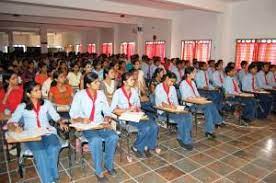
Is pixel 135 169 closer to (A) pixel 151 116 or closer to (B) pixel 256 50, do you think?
(A) pixel 151 116

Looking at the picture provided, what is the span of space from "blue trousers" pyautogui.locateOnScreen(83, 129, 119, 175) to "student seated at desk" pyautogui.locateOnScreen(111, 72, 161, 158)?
0.54m

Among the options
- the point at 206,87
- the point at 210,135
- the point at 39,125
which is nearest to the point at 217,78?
the point at 206,87

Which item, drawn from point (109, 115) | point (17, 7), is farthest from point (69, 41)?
point (109, 115)

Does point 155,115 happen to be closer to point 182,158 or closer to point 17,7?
point 182,158

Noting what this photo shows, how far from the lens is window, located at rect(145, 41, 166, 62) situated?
11.0m

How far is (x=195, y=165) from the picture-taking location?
3504 mm

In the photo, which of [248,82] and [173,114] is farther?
[248,82]

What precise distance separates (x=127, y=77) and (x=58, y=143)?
1473mm

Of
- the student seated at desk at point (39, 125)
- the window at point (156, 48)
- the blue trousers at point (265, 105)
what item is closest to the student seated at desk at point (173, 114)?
the student seated at desk at point (39, 125)

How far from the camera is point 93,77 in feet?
10.3

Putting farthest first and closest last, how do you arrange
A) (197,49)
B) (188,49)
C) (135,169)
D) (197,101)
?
(188,49) < (197,49) < (197,101) < (135,169)

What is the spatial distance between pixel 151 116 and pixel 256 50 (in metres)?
5.53

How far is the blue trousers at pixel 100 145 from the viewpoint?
2904 mm

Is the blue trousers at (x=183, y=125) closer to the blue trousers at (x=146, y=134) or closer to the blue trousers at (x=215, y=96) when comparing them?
the blue trousers at (x=146, y=134)
